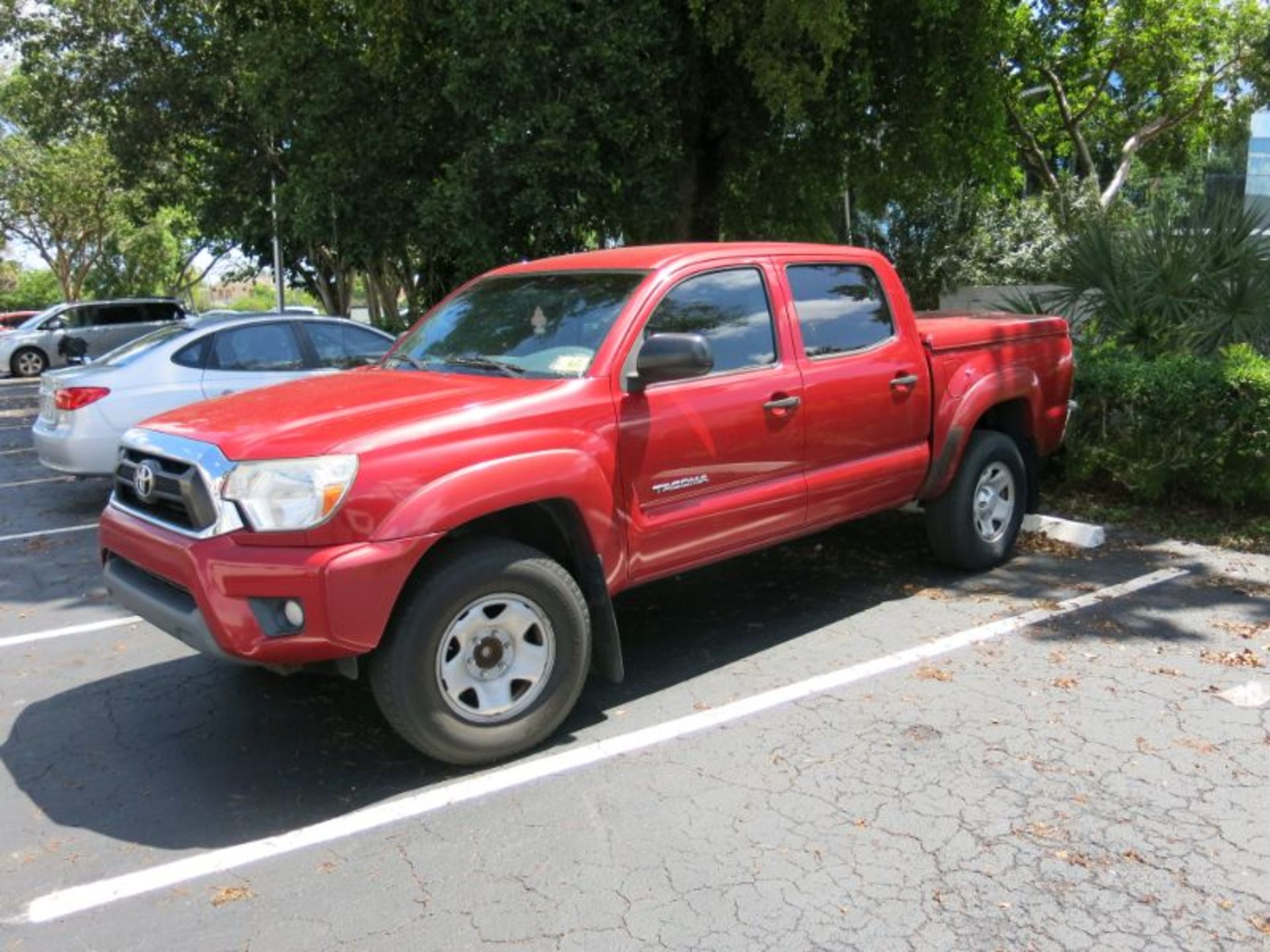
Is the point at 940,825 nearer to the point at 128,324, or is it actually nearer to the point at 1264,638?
the point at 1264,638

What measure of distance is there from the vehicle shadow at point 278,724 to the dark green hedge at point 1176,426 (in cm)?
135

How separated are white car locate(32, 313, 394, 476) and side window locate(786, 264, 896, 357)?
4266 mm

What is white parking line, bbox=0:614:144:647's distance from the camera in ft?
18.4

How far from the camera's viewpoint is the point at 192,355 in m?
8.92

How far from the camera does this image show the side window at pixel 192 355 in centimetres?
888

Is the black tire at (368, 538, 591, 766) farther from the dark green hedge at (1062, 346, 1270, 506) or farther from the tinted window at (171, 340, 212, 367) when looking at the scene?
the tinted window at (171, 340, 212, 367)

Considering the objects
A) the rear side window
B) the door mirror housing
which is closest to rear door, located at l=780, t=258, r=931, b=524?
the door mirror housing

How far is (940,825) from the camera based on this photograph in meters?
3.51

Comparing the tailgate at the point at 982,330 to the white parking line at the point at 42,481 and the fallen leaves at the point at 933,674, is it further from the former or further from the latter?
the white parking line at the point at 42,481

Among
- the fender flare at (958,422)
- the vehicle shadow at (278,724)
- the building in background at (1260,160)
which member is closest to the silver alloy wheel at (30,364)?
the vehicle shadow at (278,724)

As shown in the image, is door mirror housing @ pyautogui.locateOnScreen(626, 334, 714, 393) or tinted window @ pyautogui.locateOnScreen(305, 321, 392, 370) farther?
tinted window @ pyautogui.locateOnScreen(305, 321, 392, 370)

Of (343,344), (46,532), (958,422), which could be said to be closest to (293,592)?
(958,422)

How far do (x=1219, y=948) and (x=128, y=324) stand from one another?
22.6m

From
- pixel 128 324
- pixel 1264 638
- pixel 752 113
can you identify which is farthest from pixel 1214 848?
pixel 128 324
